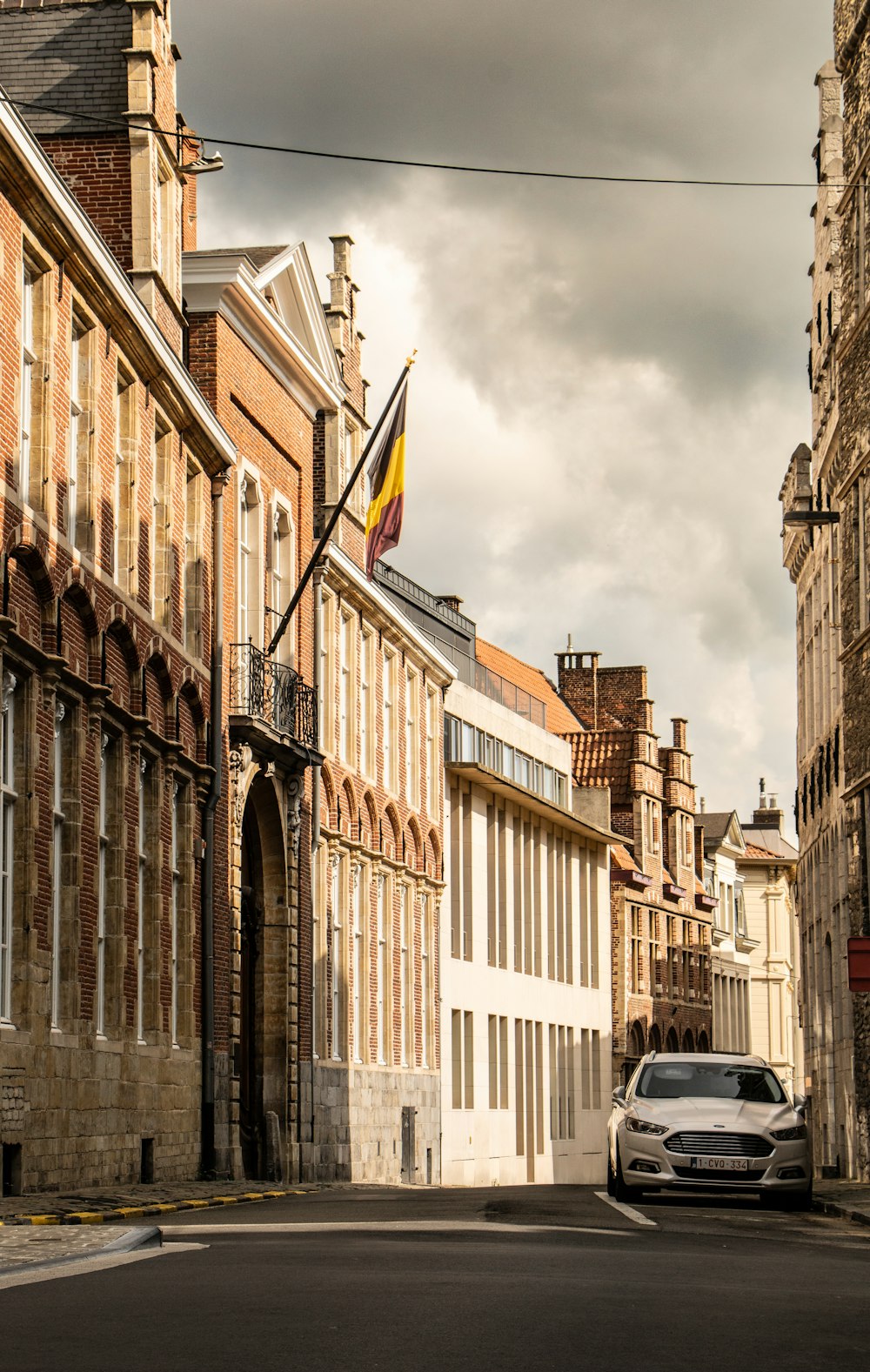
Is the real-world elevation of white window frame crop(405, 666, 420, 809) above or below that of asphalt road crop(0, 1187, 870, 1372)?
above

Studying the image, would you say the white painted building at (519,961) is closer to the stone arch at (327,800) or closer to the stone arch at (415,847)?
the stone arch at (415,847)

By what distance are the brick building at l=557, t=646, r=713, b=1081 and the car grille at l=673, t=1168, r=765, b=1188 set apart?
48128 mm

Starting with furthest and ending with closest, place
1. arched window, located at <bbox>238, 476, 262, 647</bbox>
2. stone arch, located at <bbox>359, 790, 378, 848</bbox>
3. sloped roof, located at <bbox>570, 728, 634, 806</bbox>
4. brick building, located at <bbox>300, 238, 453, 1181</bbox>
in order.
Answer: sloped roof, located at <bbox>570, 728, 634, 806</bbox> < stone arch, located at <bbox>359, 790, 378, 848</bbox> < brick building, located at <bbox>300, 238, 453, 1181</bbox> < arched window, located at <bbox>238, 476, 262, 647</bbox>

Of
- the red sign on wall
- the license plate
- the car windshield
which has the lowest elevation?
the license plate

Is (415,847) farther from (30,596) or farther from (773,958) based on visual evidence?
(773,958)

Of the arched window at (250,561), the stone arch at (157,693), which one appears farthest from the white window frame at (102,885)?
the arched window at (250,561)

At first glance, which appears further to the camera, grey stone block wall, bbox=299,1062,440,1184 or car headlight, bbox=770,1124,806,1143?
grey stone block wall, bbox=299,1062,440,1184

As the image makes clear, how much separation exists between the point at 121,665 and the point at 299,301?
40.5 ft

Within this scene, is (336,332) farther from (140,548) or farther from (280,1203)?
(280,1203)

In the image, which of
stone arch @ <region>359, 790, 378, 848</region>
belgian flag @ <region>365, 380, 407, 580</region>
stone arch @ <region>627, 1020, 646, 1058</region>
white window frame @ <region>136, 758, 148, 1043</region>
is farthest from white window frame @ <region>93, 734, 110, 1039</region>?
stone arch @ <region>627, 1020, 646, 1058</region>

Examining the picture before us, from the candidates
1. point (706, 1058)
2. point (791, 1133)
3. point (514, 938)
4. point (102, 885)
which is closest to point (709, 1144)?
point (791, 1133)

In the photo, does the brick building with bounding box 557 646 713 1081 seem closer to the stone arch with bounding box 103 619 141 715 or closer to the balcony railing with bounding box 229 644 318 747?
the balcony railing with bounding box 229 644 318 747

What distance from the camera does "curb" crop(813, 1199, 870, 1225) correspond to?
64.5 feet

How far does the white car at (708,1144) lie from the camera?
2067cm
